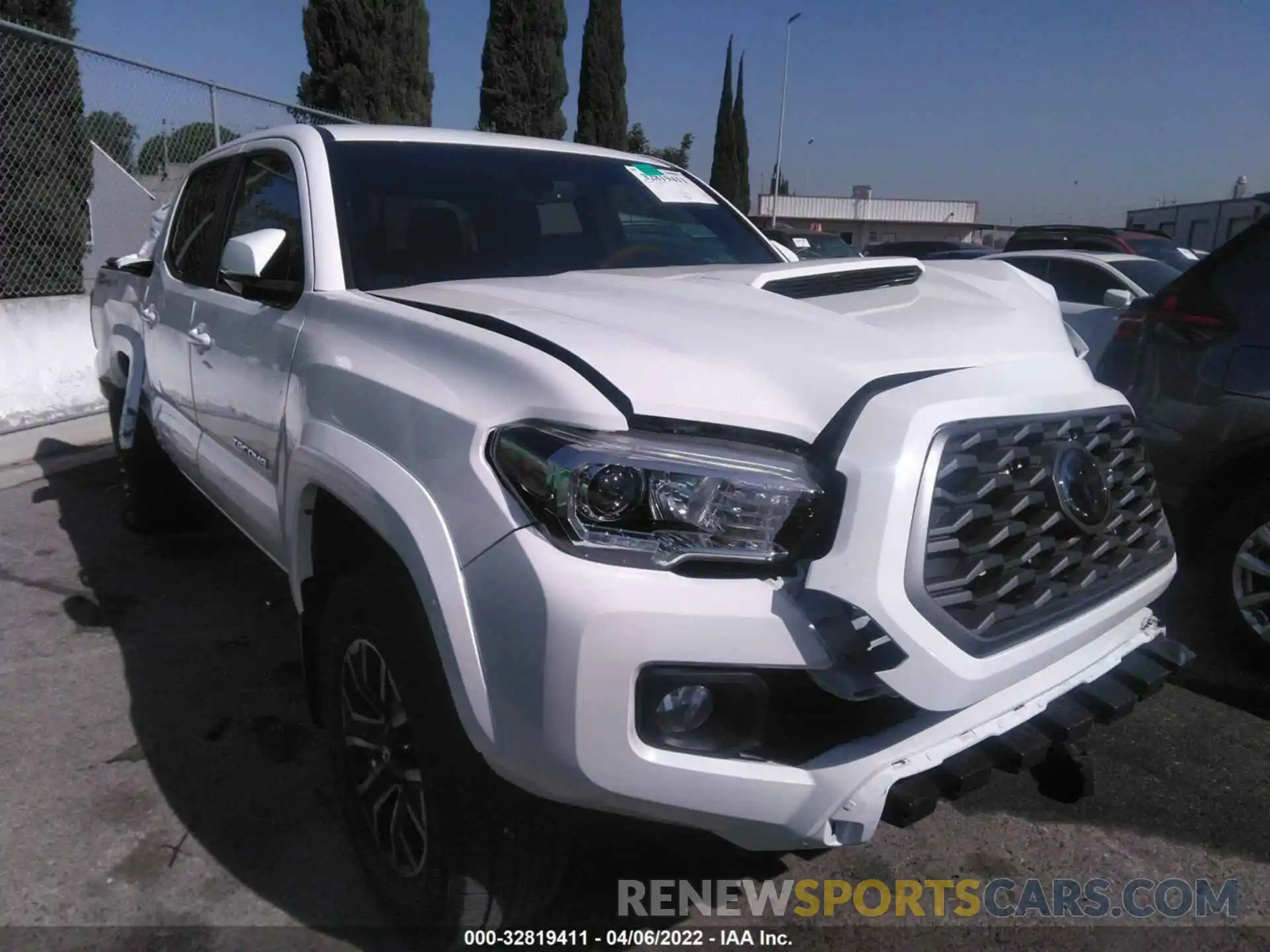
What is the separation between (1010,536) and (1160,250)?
48.4 feet

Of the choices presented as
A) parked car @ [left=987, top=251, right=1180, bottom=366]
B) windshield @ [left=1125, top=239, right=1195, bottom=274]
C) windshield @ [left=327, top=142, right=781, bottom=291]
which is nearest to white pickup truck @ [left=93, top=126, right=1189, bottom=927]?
windshield @ [left=327, top=142, right=781, bottom=291]

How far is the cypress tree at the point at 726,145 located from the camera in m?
38.5

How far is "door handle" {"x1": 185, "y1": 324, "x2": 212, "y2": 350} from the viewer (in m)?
3.20

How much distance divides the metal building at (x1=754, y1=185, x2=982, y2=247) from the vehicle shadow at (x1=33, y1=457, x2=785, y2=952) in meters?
52.6

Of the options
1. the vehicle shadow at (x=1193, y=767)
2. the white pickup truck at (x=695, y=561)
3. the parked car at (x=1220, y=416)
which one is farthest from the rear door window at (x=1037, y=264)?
the white pickup truck at (x=695, y=561)

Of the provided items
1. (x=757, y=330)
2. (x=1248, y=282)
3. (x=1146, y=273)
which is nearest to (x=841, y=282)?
(x=757, y=330)

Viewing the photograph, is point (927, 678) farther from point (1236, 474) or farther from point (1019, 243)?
point (1019, 243)

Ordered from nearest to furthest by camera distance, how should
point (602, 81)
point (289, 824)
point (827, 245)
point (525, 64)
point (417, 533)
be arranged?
1. point (417, 533)
2. point (289, 824)
3. point (827, 245)
4. point (525, 64)
5. point (602, 81)

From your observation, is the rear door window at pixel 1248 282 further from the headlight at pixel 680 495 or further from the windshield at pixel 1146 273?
the windshield at pixel 1146 273

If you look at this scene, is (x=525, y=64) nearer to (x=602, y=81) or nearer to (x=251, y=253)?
(x=602, y=81)

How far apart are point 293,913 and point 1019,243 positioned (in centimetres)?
1525

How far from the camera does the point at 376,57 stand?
48.7ft

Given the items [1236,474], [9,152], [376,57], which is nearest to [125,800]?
[1236,474]

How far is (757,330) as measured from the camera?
1.94 m
